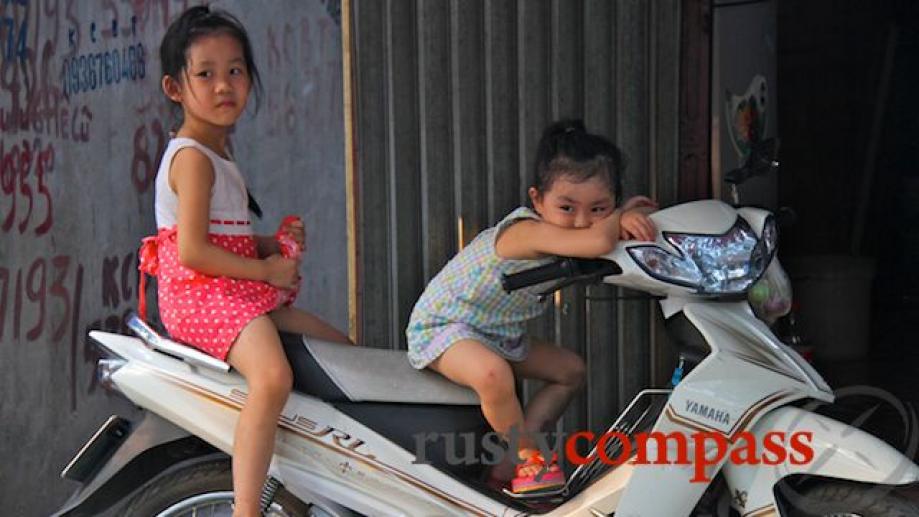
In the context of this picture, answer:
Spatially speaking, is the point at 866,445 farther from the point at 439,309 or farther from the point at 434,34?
→ the point at 434,34

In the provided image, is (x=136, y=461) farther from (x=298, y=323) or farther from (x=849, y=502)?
(x=849, y=502)

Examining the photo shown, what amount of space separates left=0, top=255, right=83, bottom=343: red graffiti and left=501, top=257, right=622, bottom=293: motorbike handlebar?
1.97 meters

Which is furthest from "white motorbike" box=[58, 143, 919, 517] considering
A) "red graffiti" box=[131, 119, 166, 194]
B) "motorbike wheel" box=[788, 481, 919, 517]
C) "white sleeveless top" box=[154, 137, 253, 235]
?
"red graffiti" box=[131, 119, 166, 194]

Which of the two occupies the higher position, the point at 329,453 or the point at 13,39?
the point at 13,39

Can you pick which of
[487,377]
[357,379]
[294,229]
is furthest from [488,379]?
[294,229]

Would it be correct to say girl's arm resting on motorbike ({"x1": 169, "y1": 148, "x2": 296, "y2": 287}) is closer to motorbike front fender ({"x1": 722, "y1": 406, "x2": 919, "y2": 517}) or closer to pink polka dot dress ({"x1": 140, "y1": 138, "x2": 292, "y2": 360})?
pink polka dot dress ({"x1": 140, "y1": 138, "x2": 292, "y2": 360})

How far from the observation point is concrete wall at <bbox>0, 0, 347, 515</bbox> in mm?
3846

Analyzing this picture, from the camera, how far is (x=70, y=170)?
13.0 feet

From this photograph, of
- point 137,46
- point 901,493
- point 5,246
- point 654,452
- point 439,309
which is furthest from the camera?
point 137,46

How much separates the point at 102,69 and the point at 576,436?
7.33 feet

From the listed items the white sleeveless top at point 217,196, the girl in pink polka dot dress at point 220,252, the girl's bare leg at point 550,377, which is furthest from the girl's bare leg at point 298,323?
the girl's bare leg at point 550,377

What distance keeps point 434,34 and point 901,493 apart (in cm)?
240

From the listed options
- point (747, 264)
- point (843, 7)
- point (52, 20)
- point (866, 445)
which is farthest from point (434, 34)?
point (843, 7)

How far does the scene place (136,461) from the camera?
114 inches
